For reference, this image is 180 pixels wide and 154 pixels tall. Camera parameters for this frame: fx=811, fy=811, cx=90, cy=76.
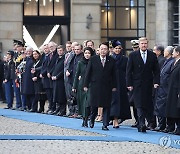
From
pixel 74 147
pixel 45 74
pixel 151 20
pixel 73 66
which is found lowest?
pixel 74 147

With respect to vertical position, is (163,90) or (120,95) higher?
(163,90)

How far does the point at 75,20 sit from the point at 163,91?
756 inches

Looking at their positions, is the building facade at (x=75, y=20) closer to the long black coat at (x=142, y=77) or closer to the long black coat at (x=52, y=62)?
the long black coat at (x=52, y=62)

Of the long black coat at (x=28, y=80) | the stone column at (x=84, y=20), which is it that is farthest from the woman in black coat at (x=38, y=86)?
the stone column at (x=84, y=20)

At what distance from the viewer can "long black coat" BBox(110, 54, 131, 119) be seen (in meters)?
19.2

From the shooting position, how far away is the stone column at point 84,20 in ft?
122

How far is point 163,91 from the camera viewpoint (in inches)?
725

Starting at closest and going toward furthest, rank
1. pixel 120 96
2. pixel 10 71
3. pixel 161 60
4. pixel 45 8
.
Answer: pixel 161 60 < pixel 120 96 < pixel 10 71 < pixel 45 8

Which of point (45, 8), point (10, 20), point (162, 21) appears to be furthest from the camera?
point (45, 8)

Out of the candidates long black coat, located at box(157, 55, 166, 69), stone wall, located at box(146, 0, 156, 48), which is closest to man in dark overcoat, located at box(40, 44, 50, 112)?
long black coat, located at box(157, 55, 166, 69)

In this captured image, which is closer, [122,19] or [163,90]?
[163,90]

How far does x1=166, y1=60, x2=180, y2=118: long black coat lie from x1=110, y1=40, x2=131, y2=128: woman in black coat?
5.43 ft

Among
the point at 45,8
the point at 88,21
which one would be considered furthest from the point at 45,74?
the point at 45,8

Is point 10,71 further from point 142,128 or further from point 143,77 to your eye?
point 142,128
